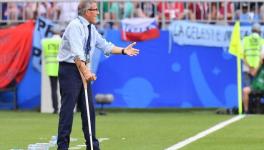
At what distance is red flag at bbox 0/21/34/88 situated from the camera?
70.6 feet

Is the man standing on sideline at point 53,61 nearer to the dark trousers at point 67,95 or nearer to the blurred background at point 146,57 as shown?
the blurred background at point 146,57

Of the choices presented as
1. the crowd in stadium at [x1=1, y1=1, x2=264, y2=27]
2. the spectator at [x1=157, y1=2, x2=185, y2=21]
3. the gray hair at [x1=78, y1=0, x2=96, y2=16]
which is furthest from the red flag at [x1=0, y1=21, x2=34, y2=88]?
the gray hair at [x1=78, y1=0, x2=96, y2=16]

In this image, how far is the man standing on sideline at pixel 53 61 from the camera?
20.5 meters

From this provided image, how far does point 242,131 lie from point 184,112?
6.32 meters

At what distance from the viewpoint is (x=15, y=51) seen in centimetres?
2161

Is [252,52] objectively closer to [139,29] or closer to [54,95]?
[139,29]

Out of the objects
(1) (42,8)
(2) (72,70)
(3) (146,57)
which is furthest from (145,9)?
(2) (72,70)

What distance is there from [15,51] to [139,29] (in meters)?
3.33

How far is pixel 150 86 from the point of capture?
21234mm

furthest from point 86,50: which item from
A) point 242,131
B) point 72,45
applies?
point 242,131

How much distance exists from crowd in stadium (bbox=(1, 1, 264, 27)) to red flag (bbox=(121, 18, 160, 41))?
0.87ft

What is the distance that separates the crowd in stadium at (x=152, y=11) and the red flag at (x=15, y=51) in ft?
1.35

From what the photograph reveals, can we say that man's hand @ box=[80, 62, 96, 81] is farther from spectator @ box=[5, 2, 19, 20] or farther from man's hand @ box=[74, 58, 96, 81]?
spectator @ box=[5, 2, 19, 20]

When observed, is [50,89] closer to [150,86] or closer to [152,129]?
[150,86]
